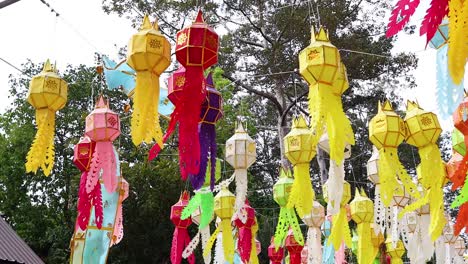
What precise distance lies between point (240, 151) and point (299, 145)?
0.59m

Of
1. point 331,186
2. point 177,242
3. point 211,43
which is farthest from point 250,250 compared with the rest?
point 211,43

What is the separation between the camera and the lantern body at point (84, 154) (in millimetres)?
5383

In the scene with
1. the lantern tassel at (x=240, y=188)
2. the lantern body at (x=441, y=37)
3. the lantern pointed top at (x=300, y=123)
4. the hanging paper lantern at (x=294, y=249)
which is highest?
the lantern pointed top at (x=300, y=123)

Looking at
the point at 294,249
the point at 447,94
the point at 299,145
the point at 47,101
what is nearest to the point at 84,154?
the point at 47,101

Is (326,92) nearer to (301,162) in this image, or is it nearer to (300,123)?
(301,162)

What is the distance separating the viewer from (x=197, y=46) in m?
3.58

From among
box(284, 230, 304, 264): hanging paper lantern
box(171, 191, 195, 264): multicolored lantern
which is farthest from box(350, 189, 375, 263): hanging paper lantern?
box(171, 191, 195, 264): multicolored lantern

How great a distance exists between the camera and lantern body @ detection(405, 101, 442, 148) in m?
4.67

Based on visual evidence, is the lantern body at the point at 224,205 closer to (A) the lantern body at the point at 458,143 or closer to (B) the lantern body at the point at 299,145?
(B) the lantern body at the point at 299,145

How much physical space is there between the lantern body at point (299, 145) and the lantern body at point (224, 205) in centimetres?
132

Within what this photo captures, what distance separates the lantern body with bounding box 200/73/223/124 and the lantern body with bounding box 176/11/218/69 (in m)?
0.46

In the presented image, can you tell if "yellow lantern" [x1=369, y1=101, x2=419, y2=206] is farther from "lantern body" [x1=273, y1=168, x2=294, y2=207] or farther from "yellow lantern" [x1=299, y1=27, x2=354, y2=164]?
"lantern body" [x1=273, y1=168, x2=294, y2=207]

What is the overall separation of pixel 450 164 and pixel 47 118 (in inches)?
140

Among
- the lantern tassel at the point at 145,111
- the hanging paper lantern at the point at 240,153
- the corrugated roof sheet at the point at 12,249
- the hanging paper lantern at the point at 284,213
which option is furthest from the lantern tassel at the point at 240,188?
the corrugated roof sheet at the point at 12,249
